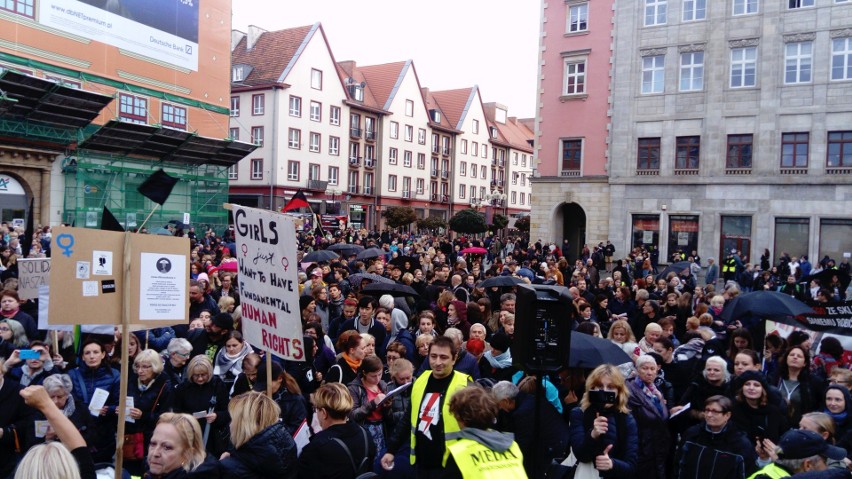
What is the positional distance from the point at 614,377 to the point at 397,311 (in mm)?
4890

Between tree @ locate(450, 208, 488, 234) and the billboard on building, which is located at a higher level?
the billboard on building

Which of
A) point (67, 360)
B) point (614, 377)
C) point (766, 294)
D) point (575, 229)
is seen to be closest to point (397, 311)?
point (67, 360)

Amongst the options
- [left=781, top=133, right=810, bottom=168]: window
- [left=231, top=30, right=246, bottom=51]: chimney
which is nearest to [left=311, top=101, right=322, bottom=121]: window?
[left=231, top=30, right=246, bottom=51]: chimney

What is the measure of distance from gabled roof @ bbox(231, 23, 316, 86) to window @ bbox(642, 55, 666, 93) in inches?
1061

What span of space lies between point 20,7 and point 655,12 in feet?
98.4

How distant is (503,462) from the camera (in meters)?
3.70

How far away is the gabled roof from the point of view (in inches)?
1993

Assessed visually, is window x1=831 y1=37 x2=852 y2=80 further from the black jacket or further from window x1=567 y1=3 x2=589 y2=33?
the black jacket

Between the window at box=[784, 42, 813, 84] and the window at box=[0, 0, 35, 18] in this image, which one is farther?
the window at box=[784, 42, 813, 84]

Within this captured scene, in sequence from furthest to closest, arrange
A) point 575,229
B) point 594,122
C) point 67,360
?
1. point 575,229
2. point 594,122
3. point 67,360

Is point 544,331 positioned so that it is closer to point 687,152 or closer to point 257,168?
point 687,152

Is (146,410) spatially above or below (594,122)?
below

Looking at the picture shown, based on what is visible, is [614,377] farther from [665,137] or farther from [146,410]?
[665,137]

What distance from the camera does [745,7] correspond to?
1257 inches
